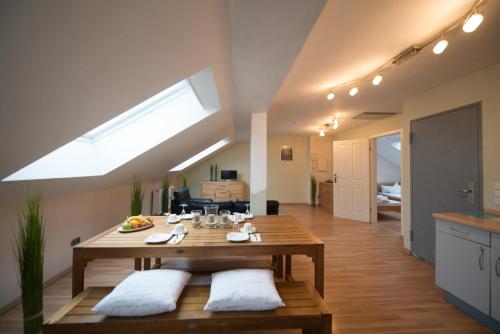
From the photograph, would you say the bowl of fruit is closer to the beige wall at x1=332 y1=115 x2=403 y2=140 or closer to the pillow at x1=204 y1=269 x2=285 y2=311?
the pillow at x1=204 y1=269 x2=285 y2=311

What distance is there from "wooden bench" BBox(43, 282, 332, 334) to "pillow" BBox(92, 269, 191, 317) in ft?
0.12

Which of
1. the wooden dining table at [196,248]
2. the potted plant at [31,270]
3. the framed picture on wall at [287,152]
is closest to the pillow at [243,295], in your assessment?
the wooden dining table at [196,248]

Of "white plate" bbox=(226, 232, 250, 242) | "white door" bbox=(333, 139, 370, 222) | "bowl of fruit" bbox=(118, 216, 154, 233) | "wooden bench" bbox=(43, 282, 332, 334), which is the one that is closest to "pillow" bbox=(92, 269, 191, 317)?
"wooden bench" bbox=(43, 282, 332, 334)

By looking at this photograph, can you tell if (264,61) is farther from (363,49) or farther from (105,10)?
(105,10)

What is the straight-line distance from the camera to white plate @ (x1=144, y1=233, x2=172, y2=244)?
1.56 m

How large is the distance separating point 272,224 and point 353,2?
1798mm

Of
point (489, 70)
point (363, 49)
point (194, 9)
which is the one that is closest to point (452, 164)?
point (489, 70)

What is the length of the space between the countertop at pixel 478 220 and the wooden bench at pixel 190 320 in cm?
156

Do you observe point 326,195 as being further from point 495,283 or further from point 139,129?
point 139,129

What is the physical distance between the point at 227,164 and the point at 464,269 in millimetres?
6465

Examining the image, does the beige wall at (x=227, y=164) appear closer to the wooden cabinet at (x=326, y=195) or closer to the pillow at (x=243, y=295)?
the wooden cabinet at (x=326, y=195)

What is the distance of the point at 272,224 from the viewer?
2.08 metres

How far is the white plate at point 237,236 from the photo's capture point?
62.9 inches

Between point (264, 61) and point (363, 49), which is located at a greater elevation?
point (363, 49)
